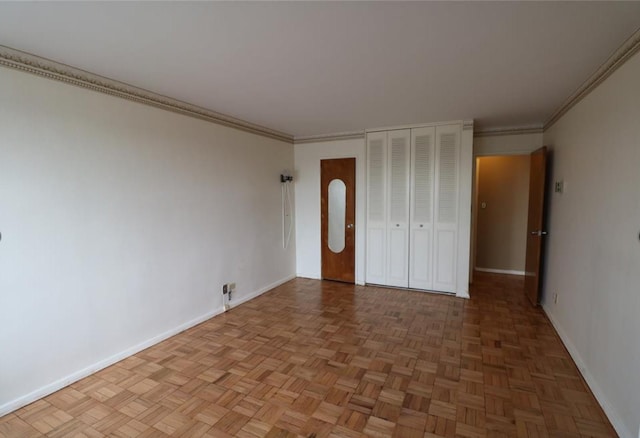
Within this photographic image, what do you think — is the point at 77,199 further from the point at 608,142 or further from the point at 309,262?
the point at 608,142

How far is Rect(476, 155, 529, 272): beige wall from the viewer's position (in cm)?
559

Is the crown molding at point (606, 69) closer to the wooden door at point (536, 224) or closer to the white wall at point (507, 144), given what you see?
the wooden door at point (536, 224)

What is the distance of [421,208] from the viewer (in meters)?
4.52

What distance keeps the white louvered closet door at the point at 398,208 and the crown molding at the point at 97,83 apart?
227 cm

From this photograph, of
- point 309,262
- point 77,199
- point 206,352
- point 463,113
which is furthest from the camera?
point 309,262

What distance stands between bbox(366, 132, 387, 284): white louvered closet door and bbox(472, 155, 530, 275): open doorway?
1.87m

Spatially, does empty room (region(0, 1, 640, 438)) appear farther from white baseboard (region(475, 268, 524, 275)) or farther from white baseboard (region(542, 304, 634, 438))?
white baseboard (region(475, 268, 524, 275))

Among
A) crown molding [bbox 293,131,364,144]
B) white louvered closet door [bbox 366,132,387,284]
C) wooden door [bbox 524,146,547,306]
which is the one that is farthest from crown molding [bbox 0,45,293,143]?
wooden door [bbox 524,146,547,306]

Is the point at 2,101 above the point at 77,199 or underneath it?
above

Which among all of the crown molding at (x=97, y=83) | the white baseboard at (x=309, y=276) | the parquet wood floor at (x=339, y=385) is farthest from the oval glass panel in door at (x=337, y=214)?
the crown molding at (x=97, y=83)

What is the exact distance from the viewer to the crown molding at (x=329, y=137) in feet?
16.0

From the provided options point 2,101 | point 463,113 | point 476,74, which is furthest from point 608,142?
point 2,101

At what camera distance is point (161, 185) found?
3121mm

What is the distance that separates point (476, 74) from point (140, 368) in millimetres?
3672
